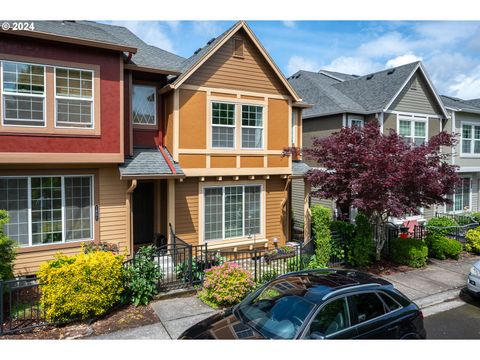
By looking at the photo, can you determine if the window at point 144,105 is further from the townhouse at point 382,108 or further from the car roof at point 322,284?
the townhouse at point 382,108

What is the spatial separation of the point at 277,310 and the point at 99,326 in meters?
4.48

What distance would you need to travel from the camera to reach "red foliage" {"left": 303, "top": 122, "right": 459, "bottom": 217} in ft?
34.3

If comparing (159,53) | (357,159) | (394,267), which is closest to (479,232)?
(394,267)

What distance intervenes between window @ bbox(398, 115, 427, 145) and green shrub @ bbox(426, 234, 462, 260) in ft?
21.7

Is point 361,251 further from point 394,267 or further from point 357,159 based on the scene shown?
point 357,159

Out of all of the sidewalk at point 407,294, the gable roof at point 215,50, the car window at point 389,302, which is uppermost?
the gable roof at point 215,50

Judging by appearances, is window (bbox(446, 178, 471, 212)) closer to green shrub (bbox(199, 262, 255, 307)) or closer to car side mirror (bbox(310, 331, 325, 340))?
green shrub (bbox(199, 262, 255, 307))

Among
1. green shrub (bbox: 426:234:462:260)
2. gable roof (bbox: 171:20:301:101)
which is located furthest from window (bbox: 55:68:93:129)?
green shrub (bbox: 426:234:462:260)

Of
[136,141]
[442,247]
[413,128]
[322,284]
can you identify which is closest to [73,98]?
[136,141]

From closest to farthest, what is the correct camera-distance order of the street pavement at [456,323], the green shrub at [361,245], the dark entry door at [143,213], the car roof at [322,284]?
the car roof at [322,284]
the street pavement at [456,323]
the green shrub at [361,245]
the dark entry door at [143,213]

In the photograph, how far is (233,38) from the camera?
1297 centimetres

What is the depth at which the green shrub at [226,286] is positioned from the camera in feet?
28.2

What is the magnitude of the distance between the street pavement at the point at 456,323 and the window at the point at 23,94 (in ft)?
38.2

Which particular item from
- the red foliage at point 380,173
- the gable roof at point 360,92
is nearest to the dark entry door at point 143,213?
the red foliage at point 380,173
